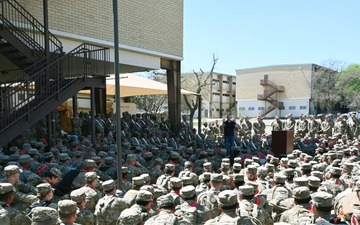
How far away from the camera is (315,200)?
3830 mm

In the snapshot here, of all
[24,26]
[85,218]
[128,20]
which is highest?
[128,20]

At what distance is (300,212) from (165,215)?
1.51 metres

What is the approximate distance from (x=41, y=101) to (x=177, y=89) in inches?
332

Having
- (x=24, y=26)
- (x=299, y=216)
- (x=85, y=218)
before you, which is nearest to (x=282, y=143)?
(x=24, y=26)

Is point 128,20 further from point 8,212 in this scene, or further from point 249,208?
point 249,208

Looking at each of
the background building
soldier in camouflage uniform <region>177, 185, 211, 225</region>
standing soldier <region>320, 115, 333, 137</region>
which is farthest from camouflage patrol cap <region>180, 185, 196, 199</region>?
the background building

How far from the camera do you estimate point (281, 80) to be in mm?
53562

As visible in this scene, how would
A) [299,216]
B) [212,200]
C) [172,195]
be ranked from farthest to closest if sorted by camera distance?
[212,200] → [172,195] → [299,216]

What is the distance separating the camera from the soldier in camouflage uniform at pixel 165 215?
3.68 metres

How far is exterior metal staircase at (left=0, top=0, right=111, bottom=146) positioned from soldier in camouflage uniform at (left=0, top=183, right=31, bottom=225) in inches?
179

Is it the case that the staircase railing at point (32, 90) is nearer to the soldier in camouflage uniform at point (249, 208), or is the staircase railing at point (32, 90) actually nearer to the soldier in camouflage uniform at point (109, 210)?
the soldier in camouflage uniform at point (109, 210)

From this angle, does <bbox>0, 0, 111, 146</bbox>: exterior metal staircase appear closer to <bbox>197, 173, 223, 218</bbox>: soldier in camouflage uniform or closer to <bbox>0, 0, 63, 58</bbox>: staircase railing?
<bbox>0, 0, 63, 58</bbox>: staircase railing

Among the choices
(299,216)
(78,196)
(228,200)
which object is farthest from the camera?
(78,196)

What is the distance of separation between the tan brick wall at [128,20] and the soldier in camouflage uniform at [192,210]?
9.57 m
